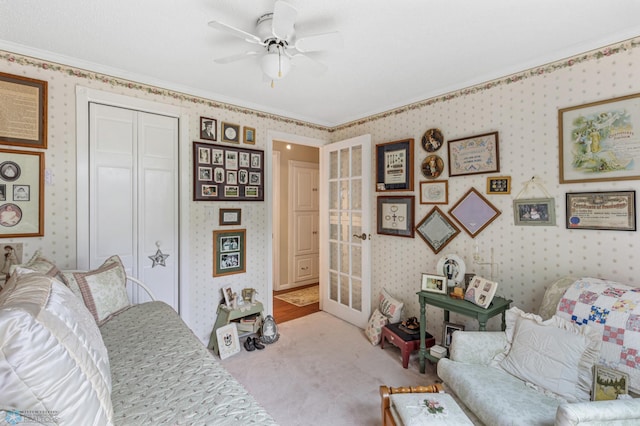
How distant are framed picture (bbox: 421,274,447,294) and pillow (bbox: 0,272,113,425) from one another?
232cm

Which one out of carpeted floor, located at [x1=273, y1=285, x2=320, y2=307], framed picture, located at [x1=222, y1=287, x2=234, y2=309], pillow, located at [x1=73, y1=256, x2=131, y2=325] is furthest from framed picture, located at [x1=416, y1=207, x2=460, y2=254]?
pillow, located at [x1=73, y1=256, x2=131, y2=325]

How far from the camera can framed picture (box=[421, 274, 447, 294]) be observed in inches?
99.9

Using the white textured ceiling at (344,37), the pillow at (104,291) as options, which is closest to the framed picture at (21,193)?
the pillow at (104,291)

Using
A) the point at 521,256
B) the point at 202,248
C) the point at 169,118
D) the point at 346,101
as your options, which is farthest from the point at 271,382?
the point at 346,101

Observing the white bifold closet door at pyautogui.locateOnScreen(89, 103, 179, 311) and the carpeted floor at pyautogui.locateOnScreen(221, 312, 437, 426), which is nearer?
the carpeted floor at pyautogui.locateOnScreen(221, 312, 437, 426)

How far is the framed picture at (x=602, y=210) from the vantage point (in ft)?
6.21

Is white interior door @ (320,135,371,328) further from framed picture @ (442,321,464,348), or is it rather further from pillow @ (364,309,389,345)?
framed picture @ (442,321,464,348)

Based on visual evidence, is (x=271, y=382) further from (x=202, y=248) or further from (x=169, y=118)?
(x=169, y=118)

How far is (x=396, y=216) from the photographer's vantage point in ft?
10.6

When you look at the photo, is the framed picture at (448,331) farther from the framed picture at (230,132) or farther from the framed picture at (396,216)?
the framed picture at (230,132)

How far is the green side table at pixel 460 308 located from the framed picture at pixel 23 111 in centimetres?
322

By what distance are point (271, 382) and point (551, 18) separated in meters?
3.13

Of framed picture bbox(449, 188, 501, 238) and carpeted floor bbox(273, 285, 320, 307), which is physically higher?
framed picture bbox(449, 188, 501, 238)

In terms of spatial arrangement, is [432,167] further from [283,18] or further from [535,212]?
[283,18]
